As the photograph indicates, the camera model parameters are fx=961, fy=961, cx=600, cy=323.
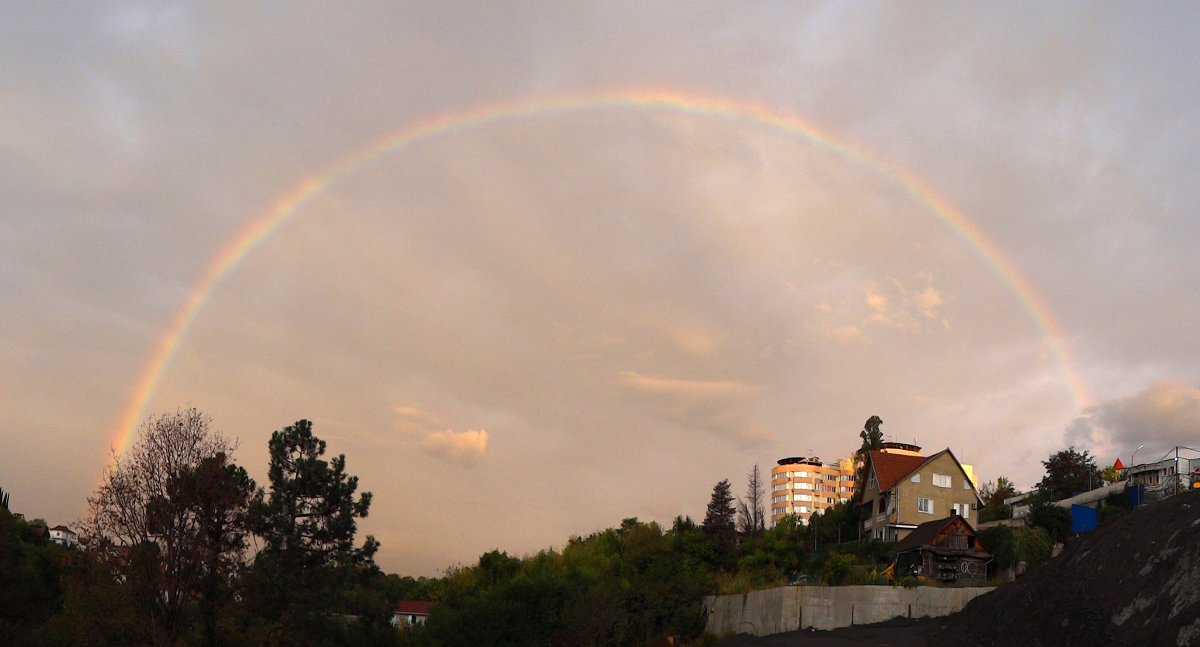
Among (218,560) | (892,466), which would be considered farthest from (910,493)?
(218,560)

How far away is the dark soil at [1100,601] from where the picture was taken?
3203 cm

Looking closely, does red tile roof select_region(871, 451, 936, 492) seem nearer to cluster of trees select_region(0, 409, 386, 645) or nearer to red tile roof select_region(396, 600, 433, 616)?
cluster of trees select_region(0, 409, 386, 645)

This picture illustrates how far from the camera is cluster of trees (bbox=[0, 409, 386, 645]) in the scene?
161ft

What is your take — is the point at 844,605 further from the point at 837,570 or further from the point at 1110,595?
the point at 1110,595

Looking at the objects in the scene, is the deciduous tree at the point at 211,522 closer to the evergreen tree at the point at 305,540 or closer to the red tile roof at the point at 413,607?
the evergreen tree at the point at 305,540

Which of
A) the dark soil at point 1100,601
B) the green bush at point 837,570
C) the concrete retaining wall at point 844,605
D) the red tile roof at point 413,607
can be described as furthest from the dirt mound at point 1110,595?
the red tile roof at point 413,607

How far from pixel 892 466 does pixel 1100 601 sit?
46255mm

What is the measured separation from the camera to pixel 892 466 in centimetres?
8188

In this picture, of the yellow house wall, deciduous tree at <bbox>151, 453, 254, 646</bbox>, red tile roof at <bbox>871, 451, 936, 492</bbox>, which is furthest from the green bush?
deciduous tree at <bbox>151, 453, 254, 646</bbox>

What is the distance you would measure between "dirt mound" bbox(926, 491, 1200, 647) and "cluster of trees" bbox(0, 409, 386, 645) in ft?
106

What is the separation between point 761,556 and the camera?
68.9 metres

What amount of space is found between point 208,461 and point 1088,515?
185 ft

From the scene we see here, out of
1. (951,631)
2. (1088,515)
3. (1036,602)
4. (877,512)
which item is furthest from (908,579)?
(877,512)

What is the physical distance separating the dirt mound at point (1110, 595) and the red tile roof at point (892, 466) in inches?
1352
